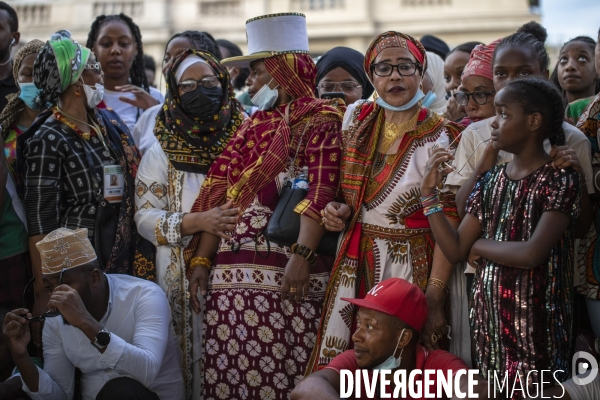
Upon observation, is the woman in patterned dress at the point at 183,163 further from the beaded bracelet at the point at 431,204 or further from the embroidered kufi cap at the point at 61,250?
the beaded bracelet at the point at 431,204

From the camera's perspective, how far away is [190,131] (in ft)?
17.3

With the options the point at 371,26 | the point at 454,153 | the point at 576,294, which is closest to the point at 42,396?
the point at 454,153

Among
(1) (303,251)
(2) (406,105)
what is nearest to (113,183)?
(1) (303,251)

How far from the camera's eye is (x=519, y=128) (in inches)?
153

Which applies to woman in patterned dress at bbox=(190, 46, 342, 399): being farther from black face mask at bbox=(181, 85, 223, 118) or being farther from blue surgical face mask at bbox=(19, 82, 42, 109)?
blue surgical face mask at bbox=(19, 82, 42, 109)

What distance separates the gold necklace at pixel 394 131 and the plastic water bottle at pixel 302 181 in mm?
498

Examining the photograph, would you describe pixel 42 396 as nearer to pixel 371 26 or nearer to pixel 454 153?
pixel 454 153

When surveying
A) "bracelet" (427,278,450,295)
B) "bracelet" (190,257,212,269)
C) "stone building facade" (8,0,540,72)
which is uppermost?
"stone building facade" (8,0,540,72)

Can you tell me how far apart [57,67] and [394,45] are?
85.7 inches

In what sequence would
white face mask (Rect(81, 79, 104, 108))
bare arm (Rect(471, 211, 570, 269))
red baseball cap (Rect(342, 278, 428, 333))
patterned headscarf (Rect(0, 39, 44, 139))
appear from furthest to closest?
patterned headscarf (Rect(0, 39, 44, 139)), white face mask (Rect(81, 79, 104, 108)), red baseball cap (Rect(342, 278, 428, 333)), bare arm (Rect(471, 211, 570, 269))

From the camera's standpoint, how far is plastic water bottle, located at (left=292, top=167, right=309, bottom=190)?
15.4ft

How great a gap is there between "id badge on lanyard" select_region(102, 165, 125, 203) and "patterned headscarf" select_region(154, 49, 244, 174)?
346 mm

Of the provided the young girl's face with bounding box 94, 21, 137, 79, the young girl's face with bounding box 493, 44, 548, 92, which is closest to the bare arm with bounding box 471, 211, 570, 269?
the young girl's face with bounding box 493, 44, 548, 92

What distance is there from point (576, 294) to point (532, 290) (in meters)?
0.58
